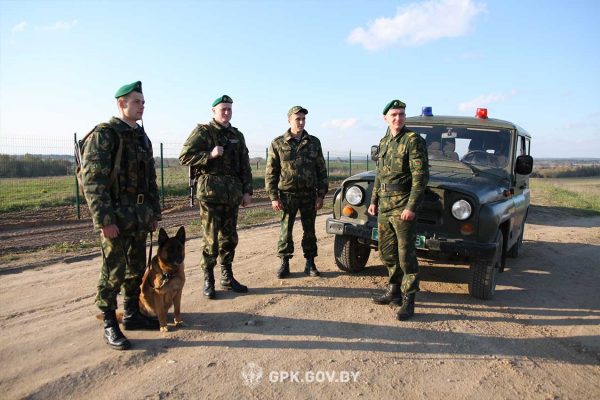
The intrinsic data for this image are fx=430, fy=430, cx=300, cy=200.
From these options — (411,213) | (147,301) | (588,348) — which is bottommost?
(588,348)

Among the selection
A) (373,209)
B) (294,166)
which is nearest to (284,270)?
(294,166)

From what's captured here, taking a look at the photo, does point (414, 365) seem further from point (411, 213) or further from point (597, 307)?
point (597, 307)

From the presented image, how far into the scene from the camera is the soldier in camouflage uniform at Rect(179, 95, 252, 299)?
→ 427 centimetres

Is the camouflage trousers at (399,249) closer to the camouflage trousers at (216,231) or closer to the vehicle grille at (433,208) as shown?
the vehicle grille at (433,208)

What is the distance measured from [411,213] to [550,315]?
194cm

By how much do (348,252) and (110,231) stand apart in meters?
2.90

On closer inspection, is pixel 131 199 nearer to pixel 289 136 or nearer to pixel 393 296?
pixel 289 136

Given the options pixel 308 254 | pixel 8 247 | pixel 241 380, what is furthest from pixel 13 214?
pixel 241 380

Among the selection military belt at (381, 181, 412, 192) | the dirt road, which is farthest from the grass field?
military belt at (381, 181, 412, 192)

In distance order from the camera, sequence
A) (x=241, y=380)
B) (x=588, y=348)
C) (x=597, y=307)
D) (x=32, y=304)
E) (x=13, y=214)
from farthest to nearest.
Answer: (x=13, y=214) → (x=597, y=307) → (x=32, y=304) → (x=588, y=348) → (x=241, y=380)

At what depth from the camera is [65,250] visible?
6566 millimetres

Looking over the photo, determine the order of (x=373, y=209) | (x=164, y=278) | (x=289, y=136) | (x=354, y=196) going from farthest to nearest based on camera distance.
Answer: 1. (x=289, y=136)
2. (x=354, y=196)
3. (x=373, y=209)
4. (x=164, y=278)

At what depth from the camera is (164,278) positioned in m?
3.54

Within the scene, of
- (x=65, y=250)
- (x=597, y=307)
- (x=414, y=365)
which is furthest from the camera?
(x=65, y=250)
